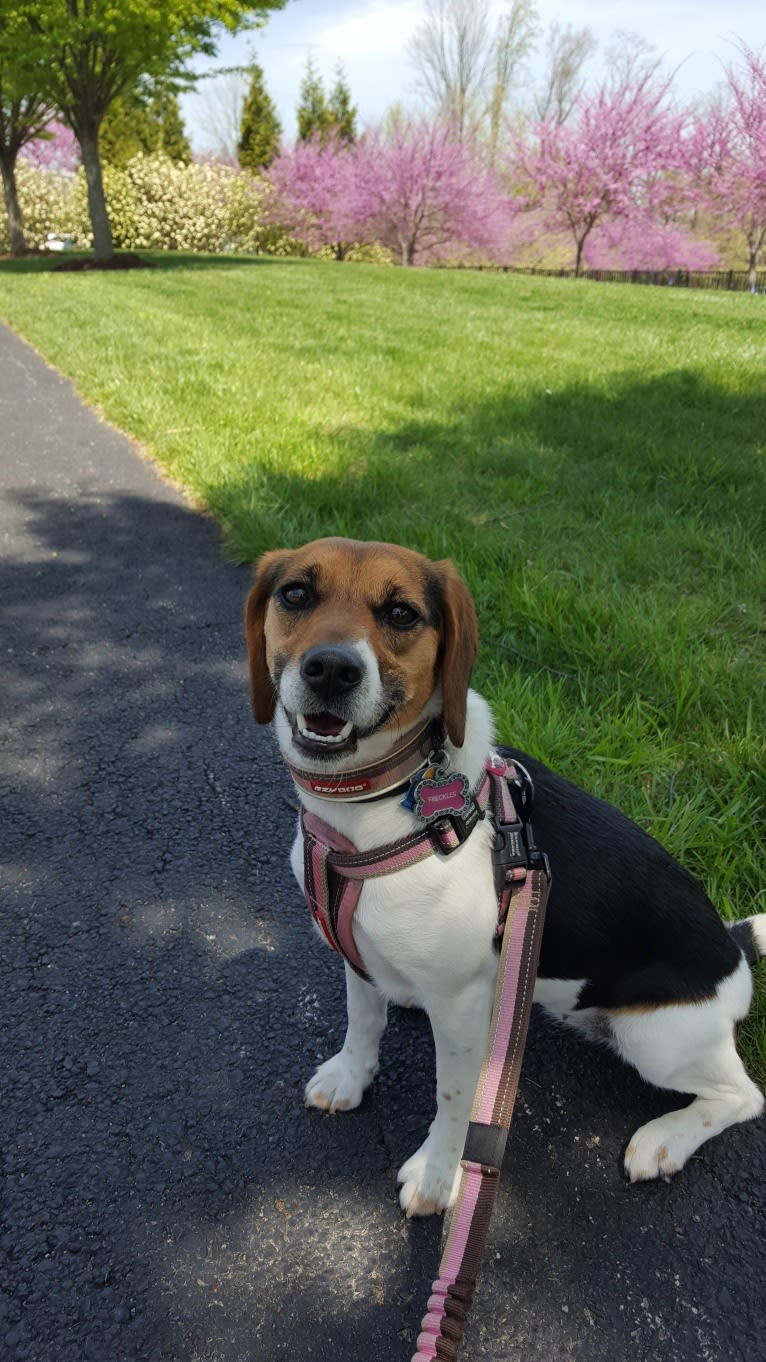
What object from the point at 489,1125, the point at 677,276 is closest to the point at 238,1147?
the point at 489,1125

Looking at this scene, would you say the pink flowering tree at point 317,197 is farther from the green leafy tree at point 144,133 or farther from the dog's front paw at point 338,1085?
the dog's front paw at point 338,1085

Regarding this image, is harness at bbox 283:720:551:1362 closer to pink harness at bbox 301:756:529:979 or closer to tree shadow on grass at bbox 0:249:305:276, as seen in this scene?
pink harness at bbox 301:756:529:979

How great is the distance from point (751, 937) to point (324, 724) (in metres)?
1.41

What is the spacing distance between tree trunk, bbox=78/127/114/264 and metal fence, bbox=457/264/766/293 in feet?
70.4

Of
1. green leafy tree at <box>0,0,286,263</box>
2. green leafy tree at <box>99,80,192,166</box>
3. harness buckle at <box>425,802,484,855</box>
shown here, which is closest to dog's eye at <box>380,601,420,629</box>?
harness buckle at <box>425,802,484,855</box>

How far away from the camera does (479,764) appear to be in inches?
77.2

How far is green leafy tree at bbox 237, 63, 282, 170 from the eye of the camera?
45406 millimetres

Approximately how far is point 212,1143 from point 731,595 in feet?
12.0

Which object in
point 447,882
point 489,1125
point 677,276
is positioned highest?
point 677,276

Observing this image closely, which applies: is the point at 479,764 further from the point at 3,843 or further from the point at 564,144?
the point at 564,144

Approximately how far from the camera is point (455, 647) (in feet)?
6.33

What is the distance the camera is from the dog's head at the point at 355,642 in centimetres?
177

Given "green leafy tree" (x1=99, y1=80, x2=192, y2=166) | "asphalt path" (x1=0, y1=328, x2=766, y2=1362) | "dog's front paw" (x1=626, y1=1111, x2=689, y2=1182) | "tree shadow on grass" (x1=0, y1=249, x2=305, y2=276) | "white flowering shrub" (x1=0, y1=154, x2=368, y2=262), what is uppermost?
"green leafy tree" (x1=99, y1=80, x2=192, y2=166)

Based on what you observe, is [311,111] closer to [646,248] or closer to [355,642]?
[646,248]
